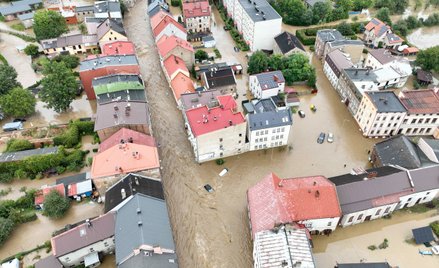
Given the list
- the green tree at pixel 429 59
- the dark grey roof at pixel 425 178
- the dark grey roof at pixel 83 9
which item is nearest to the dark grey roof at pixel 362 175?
the dark grey roof at pixel 425 178

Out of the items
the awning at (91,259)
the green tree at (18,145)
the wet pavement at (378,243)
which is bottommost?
the wet pavement at (378,243)

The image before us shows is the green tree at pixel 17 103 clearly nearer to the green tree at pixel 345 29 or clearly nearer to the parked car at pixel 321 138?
the parked car at pixel 321 138

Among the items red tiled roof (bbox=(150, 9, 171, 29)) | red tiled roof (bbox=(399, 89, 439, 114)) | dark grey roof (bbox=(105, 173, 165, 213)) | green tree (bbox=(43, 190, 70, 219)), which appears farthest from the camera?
red tiled roof (bbox=(150, 9, 171, 29))

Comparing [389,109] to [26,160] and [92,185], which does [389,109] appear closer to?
[92,185]

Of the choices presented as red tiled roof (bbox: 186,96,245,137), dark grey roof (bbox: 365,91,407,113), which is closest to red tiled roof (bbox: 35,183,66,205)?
red tiled roof (bbox: 186,96,245,137)

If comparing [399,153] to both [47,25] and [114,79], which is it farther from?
[47,25]

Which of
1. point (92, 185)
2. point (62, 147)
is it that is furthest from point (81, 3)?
point (92, 185)

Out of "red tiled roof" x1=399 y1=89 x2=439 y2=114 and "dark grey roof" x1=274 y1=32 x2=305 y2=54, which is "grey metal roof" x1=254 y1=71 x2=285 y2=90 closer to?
"dark grey roof" x1=274 y1=32 x2=305 y2=54
